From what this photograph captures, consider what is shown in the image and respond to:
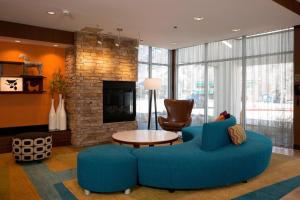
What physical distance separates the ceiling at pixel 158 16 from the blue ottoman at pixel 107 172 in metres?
2.37

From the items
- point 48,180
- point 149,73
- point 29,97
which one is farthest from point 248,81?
point 29,97

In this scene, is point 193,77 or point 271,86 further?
point 193,77

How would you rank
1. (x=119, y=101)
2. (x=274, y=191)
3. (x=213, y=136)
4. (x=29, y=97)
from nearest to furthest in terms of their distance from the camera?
(x=274, y=191), (x=213, y=136), (x=29, y=97), (x=119, y=101)

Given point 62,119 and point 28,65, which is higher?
point 28,65

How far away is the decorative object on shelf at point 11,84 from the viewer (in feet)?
17.8

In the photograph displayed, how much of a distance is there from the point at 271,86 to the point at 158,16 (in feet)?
10.5

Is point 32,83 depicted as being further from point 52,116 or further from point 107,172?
point 107,172

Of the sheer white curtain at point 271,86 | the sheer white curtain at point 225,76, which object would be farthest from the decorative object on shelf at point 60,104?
the sheer white curtain at point 271,86

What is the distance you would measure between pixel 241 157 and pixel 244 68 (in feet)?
12.2

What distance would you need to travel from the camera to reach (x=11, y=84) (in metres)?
5.53

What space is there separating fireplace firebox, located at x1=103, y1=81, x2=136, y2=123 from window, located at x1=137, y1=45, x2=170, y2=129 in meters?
0.87

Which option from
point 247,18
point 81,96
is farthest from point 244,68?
point 81,96

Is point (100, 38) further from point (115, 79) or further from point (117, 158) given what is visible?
point (117, 158)

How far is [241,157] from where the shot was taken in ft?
10.4
